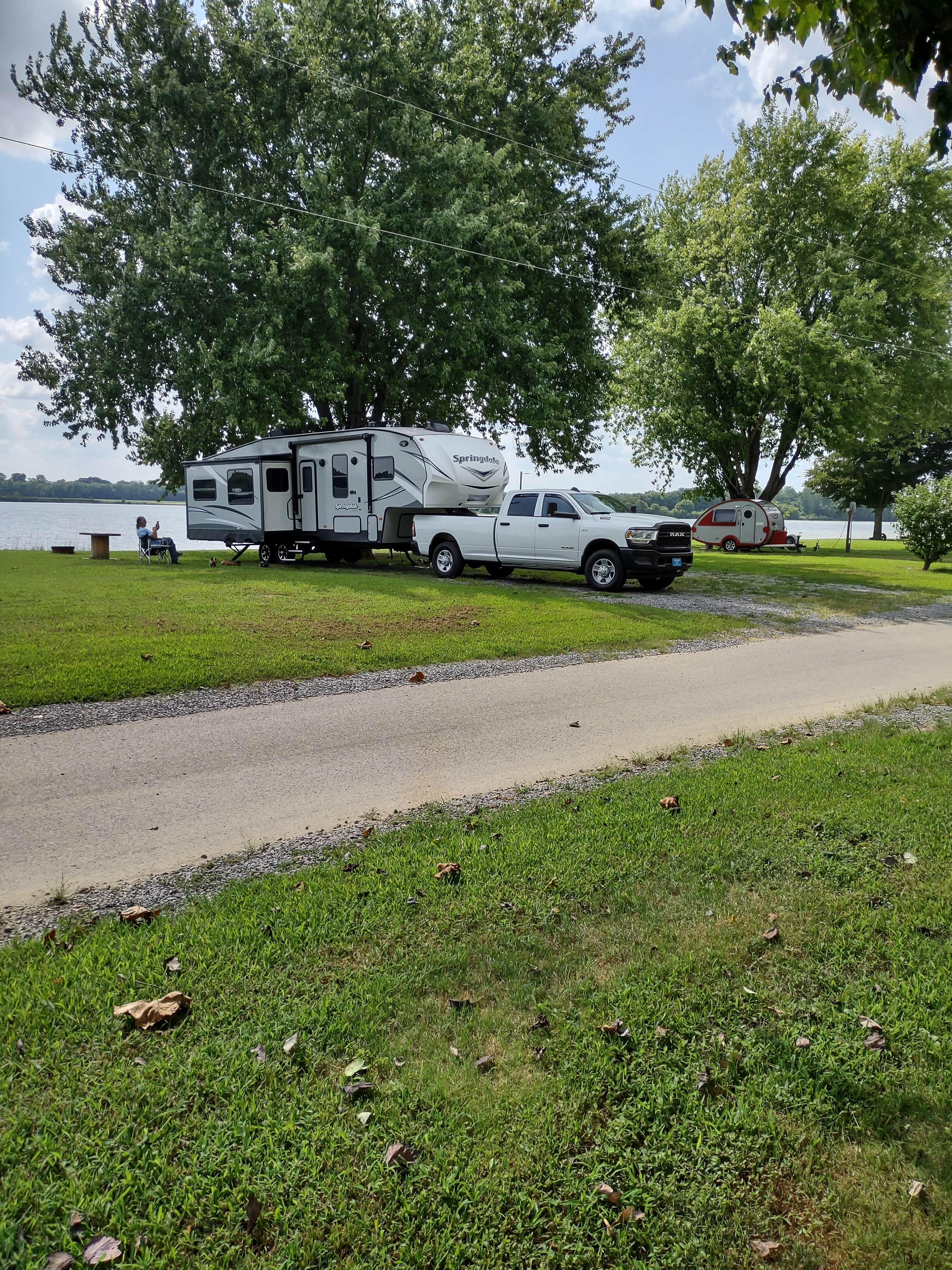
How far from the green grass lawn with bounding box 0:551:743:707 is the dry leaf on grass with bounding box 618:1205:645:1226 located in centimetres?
706

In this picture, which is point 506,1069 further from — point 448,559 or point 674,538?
point 448,559

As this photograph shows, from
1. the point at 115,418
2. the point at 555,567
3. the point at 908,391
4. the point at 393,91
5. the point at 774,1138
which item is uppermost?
the point at 393,91

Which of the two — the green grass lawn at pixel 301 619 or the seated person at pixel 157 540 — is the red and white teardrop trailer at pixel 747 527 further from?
the seated person at pixel 157 540

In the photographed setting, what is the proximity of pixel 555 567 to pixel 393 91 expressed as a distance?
15.7m

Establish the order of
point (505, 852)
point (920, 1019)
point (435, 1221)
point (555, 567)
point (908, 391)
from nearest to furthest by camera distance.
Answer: point (435, 1221) < point (920, 1019) < point (505, 852) < point (555, 567) < point (908, 391)

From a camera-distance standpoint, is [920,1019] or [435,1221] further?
[920,1019]

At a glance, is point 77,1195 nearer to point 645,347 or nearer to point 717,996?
point 717,996

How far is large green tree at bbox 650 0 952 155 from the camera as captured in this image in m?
3.39

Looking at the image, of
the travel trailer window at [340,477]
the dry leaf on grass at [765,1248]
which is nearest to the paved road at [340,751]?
the dry leaf on grass at [765,1248]

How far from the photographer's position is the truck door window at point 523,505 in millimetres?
18750

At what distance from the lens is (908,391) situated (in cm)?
3950

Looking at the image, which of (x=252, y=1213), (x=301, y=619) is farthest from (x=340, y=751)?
(x=301, y=619)

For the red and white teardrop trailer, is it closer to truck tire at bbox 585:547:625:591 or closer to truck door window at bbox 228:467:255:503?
truck door window at bbox 228:467:255:503

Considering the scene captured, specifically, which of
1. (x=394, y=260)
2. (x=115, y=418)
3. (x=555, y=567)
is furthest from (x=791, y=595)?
(x=115, y=418)
